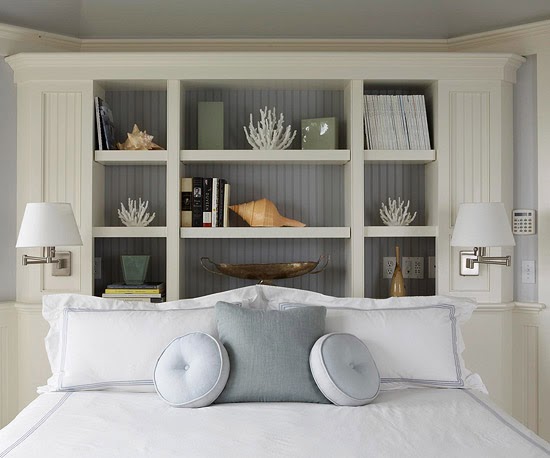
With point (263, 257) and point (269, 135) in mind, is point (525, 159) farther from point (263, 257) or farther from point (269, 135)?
point (263, 257)

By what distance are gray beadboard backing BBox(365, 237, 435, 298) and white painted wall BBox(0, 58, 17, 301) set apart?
5.95 feet

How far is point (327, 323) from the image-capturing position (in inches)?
104

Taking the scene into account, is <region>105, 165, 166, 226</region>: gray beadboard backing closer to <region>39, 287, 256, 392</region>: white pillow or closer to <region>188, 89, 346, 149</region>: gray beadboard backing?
<region>188, 89, 346, 149</region>: gray beadboard backing

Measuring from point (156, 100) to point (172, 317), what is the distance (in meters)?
1.35

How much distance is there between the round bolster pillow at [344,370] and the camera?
2322 millimetres

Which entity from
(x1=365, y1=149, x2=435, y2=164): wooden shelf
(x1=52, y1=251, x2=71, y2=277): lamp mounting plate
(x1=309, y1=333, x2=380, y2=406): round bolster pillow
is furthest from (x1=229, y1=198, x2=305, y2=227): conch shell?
(x1=309, y1=333, x2=380, y2=406): round bolster pillow

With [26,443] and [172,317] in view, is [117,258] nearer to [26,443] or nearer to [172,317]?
[172,317]

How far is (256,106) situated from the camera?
3.49 meters

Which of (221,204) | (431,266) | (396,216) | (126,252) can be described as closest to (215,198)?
(221,204)

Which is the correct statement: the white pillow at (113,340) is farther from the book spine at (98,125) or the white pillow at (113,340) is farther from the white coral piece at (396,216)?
the white coral piece at (396,216)

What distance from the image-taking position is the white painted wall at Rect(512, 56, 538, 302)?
3.27 m

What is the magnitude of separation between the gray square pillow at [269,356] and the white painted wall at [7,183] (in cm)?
136

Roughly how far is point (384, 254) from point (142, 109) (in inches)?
58.9

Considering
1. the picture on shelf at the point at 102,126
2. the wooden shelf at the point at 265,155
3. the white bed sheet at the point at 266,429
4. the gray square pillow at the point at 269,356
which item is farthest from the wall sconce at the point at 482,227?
the picture on shelf at the point at 102,126
